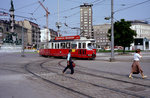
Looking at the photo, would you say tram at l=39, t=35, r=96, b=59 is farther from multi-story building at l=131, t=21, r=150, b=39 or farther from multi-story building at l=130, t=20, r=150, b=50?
multi-story building at l=131, t=21, r=150, b=39

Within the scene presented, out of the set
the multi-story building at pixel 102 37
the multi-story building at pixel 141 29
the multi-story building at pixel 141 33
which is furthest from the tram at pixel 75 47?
the multi-story building at pixel 102 37

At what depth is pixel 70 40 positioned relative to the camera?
26.8 m

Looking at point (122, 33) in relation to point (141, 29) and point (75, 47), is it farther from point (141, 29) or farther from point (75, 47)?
point (141, 29)

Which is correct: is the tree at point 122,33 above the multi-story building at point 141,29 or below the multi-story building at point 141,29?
below

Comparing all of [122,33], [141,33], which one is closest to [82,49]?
[122,33]

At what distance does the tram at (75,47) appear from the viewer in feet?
82.3

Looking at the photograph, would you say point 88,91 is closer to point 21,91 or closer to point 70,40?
point 21,91

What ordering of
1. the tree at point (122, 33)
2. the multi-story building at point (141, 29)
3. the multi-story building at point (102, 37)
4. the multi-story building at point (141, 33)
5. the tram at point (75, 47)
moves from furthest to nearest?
the multi-story building at point (102, 37) → the multi-story building at point (141, 29) → the multi-story building at point (141, 33) → the tree at point (122, 33) → the tram at point (75, 47)

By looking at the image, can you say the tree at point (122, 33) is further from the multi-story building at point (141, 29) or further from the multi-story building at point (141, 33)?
the multi-story building at point (141, 29)

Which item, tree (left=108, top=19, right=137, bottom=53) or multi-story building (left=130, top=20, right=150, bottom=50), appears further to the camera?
multi-story building (left=130, top=20, right=150, bottom=50)

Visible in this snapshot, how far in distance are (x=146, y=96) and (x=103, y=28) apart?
398ft

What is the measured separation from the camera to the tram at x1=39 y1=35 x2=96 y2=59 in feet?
82.3

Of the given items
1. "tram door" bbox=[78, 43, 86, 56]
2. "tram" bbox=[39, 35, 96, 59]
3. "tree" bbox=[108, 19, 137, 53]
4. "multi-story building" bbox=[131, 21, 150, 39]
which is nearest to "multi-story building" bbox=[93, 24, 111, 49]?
"multi-story building" bbox=[131, 21, 150, 39]

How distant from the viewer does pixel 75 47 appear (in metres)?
26.3
